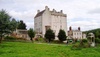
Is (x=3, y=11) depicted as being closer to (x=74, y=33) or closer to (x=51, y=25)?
(x=51, y=25)

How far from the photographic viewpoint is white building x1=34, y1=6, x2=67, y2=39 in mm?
107688

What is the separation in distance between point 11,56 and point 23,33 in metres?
84.9

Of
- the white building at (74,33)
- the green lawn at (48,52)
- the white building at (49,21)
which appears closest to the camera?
the green lawn at (48,52)

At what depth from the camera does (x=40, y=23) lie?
11006 cm

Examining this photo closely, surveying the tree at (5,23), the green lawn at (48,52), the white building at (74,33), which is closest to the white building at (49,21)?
the white building at (74,33)

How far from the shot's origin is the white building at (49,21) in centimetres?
10769

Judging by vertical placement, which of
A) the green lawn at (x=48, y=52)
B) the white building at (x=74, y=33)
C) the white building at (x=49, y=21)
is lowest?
the green lawn at (x=48, y=52)

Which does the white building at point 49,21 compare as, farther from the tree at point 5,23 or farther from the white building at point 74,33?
the tree at point 5,23

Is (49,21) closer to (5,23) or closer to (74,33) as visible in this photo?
(74,33)

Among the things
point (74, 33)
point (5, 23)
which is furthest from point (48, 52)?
point (74, 33)

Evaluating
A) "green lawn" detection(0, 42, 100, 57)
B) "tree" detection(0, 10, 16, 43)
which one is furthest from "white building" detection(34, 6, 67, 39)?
"green lawn" detection(0, 42, 100, 57)

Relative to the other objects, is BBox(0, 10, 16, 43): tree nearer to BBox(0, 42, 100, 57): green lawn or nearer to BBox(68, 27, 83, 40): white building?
BBox(0, 42, 100, 57): green lawn

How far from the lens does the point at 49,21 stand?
4318 inches

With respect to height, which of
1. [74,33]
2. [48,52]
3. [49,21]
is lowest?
[48,52]
